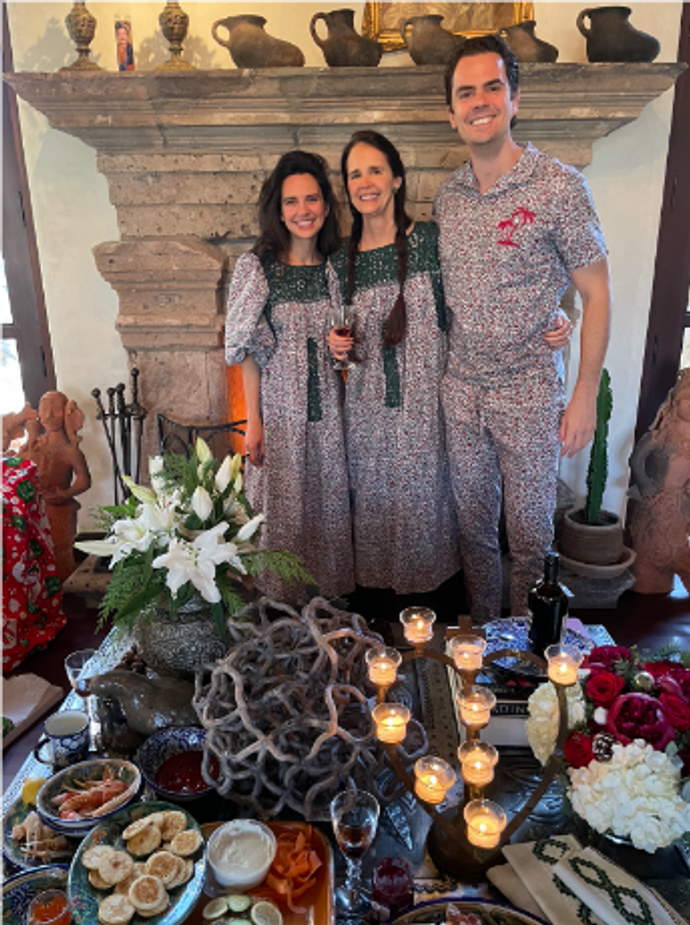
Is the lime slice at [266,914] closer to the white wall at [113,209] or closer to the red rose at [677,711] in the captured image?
the red rose at [677,711]

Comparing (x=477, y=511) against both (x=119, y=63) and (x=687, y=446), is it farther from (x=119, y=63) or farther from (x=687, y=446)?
(x=119, y=63)

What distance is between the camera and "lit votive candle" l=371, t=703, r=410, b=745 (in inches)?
38.9

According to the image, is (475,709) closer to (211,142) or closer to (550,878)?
(550,878)

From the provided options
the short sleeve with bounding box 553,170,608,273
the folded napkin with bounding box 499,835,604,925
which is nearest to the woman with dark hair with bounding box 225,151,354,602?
the short sleeve with bounding box 553,170,608,273

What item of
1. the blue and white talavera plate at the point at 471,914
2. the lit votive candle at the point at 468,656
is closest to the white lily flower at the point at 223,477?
the lit votive candle at the point at 468,656

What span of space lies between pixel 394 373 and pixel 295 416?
0.33m

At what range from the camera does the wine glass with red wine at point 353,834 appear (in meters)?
0.97

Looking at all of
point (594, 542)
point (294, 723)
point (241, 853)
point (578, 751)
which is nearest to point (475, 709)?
point (578, 751)

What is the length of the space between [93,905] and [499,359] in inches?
63.2

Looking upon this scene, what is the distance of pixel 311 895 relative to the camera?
1.01 meters

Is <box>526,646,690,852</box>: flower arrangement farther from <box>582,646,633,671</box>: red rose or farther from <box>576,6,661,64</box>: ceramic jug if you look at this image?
<box>576,6,661,64</box>: ceramic jug

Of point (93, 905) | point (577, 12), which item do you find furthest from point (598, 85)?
point (93, 905)

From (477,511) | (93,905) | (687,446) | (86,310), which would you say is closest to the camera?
(93,905)

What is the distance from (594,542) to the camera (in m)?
2.60
